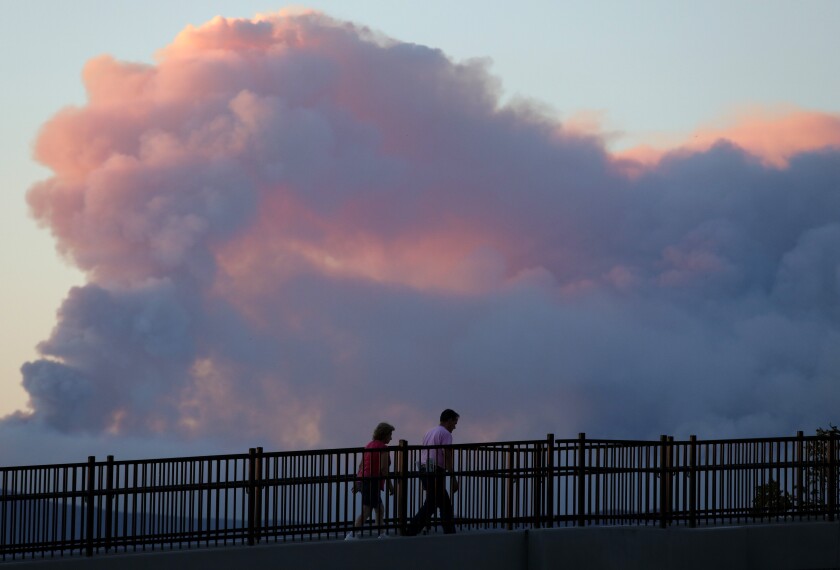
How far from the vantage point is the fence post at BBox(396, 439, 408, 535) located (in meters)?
20.2

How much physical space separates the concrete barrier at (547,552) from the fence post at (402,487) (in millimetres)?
497

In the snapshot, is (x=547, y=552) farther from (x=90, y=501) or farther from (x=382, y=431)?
(x=90, y=501)

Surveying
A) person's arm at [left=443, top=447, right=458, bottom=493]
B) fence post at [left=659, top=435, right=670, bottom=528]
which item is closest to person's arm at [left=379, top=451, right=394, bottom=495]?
person's arm at [left=443, top=447, right=458, bottom=493]

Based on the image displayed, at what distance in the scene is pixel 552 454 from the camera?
68.3 feet

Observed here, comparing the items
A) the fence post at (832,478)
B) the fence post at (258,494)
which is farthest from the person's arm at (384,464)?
the fence post at (832,478)

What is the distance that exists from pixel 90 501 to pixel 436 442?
477cm

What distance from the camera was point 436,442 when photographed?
68.0 ft

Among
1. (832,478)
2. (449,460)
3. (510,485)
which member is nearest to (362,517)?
(449,460)

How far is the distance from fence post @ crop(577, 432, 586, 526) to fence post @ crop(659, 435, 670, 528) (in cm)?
119

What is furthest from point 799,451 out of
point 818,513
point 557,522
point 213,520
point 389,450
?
point 213,520

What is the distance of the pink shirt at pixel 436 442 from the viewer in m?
20.5

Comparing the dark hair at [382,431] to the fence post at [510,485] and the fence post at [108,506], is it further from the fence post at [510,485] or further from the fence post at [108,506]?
the fence post at [108,506]

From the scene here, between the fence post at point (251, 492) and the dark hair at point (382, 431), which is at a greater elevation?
the dark hair at point (382, 431)

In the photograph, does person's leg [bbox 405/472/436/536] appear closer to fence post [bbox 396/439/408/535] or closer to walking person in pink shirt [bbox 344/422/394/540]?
fence post [bbox 396/439/408/535]
